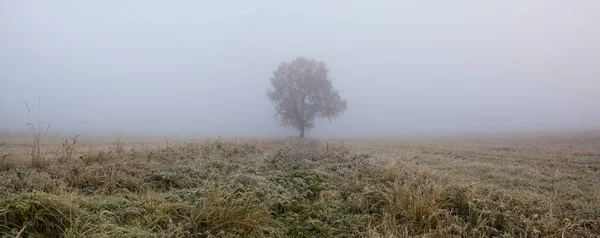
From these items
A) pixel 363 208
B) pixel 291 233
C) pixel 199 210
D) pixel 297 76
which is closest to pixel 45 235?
pixel 199 210

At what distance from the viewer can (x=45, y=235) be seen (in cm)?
328

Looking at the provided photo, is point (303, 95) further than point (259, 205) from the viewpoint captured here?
Yes

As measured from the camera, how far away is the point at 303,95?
36312mm

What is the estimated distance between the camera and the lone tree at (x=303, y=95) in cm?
3591

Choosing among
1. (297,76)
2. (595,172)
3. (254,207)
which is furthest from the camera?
(297,76)

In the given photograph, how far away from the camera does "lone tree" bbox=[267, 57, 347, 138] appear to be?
118ft

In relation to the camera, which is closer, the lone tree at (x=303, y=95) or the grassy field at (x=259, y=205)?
the grassy field at (x=259, y=205)

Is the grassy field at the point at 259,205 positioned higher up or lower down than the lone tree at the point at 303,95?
lower down

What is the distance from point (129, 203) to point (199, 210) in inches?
43.5

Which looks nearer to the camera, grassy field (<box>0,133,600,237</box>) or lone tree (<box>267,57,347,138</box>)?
grassy field (<box>0,133,600,237</box>)

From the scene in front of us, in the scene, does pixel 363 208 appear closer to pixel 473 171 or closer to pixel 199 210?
pixel 199 210

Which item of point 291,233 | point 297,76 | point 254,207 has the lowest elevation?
point 291,233

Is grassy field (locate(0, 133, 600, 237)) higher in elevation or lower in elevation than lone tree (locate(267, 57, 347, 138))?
lower

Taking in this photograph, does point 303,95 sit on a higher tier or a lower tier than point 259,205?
higher
